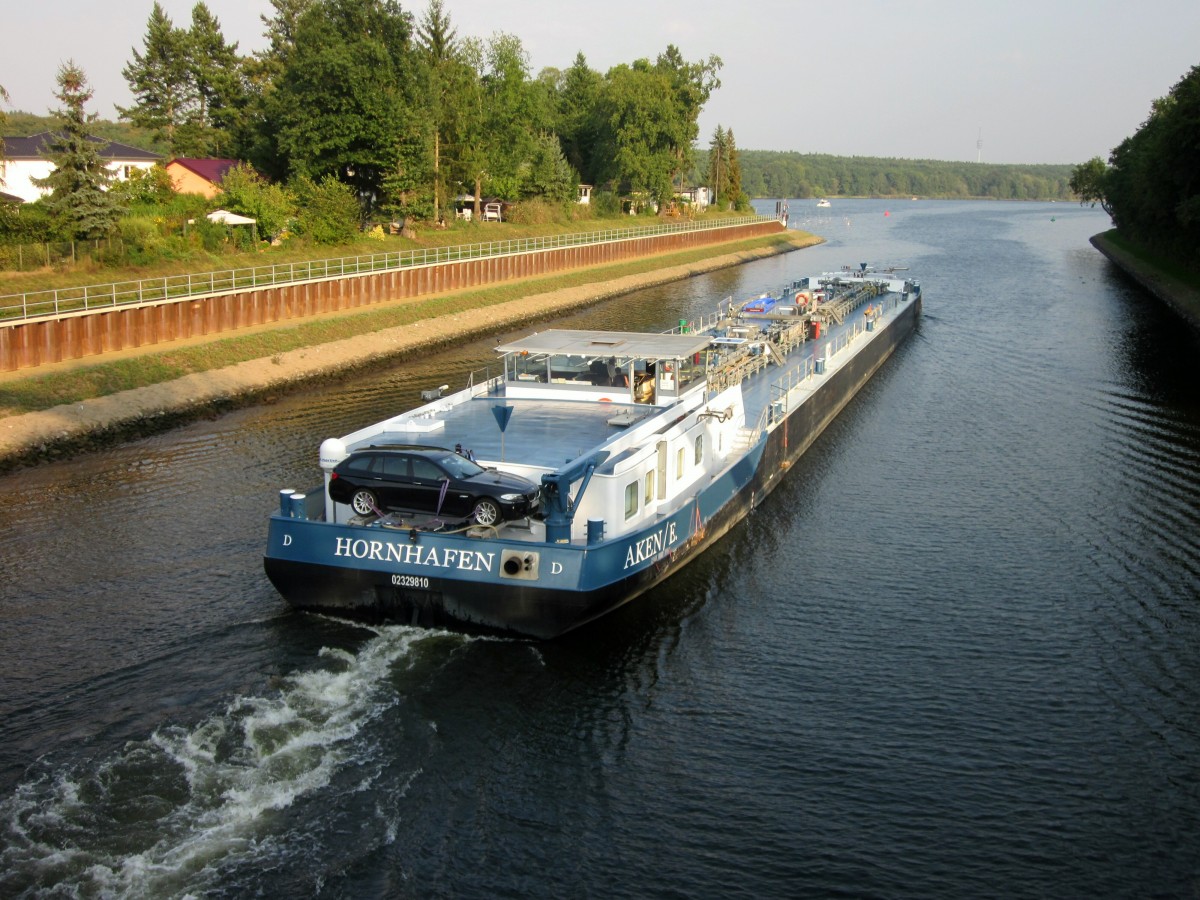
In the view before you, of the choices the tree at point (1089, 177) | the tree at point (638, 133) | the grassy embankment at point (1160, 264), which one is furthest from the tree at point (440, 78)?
the tree at point (1089, 177)

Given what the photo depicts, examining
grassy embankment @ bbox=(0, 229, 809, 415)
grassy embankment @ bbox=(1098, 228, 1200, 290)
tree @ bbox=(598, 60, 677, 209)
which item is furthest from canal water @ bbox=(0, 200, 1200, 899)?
tree @ bbox=(598, 60, 677, 209)

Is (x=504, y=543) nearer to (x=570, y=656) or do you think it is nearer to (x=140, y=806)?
(x=570, y=656)

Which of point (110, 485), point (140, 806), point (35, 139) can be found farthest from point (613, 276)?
point (140, 806)

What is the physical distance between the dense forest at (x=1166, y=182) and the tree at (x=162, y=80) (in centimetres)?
8108

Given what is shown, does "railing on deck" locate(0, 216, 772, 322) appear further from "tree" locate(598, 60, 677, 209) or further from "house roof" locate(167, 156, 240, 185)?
"tree" locate(598, 60, 677, 209)

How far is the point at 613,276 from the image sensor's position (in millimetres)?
89938

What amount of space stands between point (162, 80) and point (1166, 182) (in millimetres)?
84651

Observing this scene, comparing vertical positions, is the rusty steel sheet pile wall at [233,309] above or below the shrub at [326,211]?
below

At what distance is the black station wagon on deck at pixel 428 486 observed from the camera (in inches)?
808

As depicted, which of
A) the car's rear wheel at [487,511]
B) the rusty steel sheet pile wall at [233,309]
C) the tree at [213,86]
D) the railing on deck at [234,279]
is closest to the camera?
the car's rear wheel at [487,511]

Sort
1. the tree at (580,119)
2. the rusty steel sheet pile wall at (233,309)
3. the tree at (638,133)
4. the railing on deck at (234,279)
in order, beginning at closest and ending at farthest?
1. the rusty steel sheet pile wall at (233,309)
2. the railing on deck at (234,279)
3. the tree at (638,133)
4. the tree at (580,119)

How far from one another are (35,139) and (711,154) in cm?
10540

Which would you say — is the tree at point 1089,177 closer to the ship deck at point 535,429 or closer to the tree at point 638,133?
the tree at point 638,133

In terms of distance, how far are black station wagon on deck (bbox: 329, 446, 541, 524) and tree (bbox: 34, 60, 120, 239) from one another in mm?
39366
